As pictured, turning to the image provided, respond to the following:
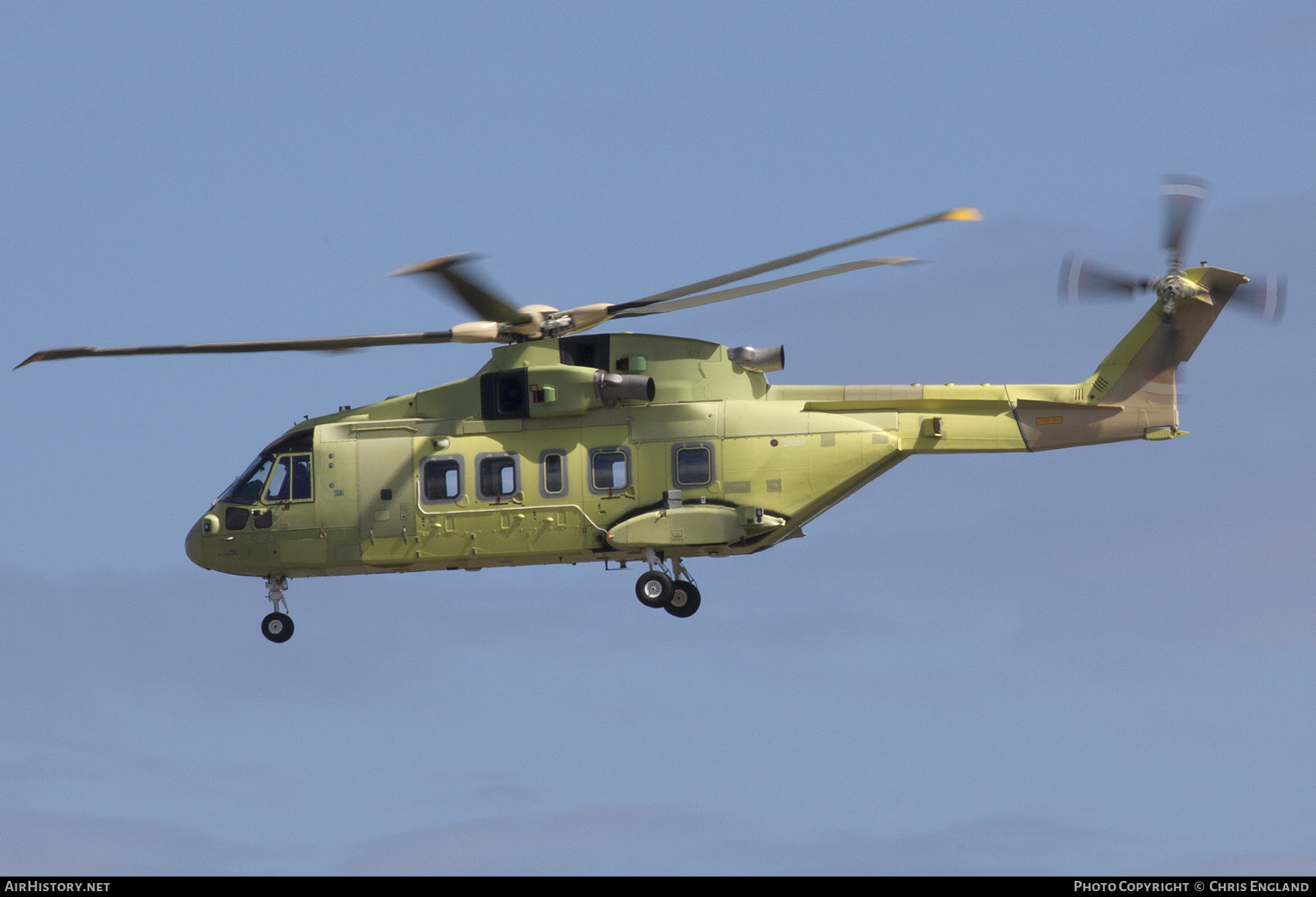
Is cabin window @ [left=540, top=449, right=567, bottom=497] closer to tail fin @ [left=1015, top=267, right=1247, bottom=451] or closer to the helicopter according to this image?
the helicopter

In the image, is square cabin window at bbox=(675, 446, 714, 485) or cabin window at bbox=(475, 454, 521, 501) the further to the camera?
cabin window at bbox=(475, 454, 521, 501)

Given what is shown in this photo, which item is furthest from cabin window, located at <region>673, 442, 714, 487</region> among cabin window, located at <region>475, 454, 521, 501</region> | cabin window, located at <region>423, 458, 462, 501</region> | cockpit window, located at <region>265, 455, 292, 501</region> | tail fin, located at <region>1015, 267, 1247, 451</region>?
cockpit window, located at <region>265, 455, 292, 501</region>

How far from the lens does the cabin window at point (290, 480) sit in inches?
2046

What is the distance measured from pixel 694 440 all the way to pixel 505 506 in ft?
13.0

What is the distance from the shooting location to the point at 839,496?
49.7 meters

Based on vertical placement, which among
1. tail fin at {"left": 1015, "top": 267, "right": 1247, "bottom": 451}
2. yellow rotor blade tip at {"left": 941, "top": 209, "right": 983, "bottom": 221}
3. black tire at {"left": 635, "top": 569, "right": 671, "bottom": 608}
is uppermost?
yellow rotor blade tip at {"left": 941, "top": 209, "right": 983, "bottom": 221}

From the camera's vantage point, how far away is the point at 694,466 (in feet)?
163

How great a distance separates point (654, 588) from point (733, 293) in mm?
5996

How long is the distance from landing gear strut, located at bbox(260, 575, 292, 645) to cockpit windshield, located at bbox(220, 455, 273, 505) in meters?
1.67

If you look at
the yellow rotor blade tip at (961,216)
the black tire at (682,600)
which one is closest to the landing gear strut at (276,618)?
the black tire at (682,600)

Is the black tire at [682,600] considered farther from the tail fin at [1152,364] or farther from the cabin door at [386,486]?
the tail fin at [1152,364]

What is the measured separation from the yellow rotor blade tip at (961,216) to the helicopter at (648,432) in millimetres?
3550

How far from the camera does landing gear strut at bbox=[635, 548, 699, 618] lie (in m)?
49.7
